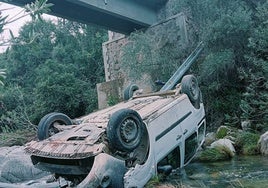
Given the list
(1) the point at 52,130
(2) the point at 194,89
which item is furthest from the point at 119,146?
(2) the point at 194,89

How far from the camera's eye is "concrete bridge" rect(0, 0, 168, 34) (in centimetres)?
1102

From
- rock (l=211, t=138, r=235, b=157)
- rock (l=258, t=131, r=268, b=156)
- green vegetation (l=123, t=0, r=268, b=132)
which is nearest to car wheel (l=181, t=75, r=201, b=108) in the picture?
rock (l=211, t=138, r=235, b=157)

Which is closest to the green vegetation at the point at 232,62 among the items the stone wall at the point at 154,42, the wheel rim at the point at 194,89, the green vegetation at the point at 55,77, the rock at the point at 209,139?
the rock at the point at 209,139

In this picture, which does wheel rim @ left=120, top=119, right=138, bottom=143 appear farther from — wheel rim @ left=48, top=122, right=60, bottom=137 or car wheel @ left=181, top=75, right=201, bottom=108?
car wheel @ left=181, top=75, right=201, bottom=108

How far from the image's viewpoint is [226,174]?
4797 millimetres

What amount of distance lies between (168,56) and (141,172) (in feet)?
24.1

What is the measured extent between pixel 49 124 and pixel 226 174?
2.80 meters

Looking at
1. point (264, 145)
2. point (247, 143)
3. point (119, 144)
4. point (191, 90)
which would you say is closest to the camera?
point (119, 144)

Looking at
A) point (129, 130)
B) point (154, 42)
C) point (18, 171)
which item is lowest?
point (18, 171)

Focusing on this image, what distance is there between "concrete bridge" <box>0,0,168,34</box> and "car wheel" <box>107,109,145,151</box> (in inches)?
289

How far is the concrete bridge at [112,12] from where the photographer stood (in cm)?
1102

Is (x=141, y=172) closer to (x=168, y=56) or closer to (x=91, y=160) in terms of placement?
(x=91, y=160)

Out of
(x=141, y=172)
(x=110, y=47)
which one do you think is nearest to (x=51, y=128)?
(x=141, y=172)

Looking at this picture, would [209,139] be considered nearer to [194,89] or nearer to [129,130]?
[194,89]
